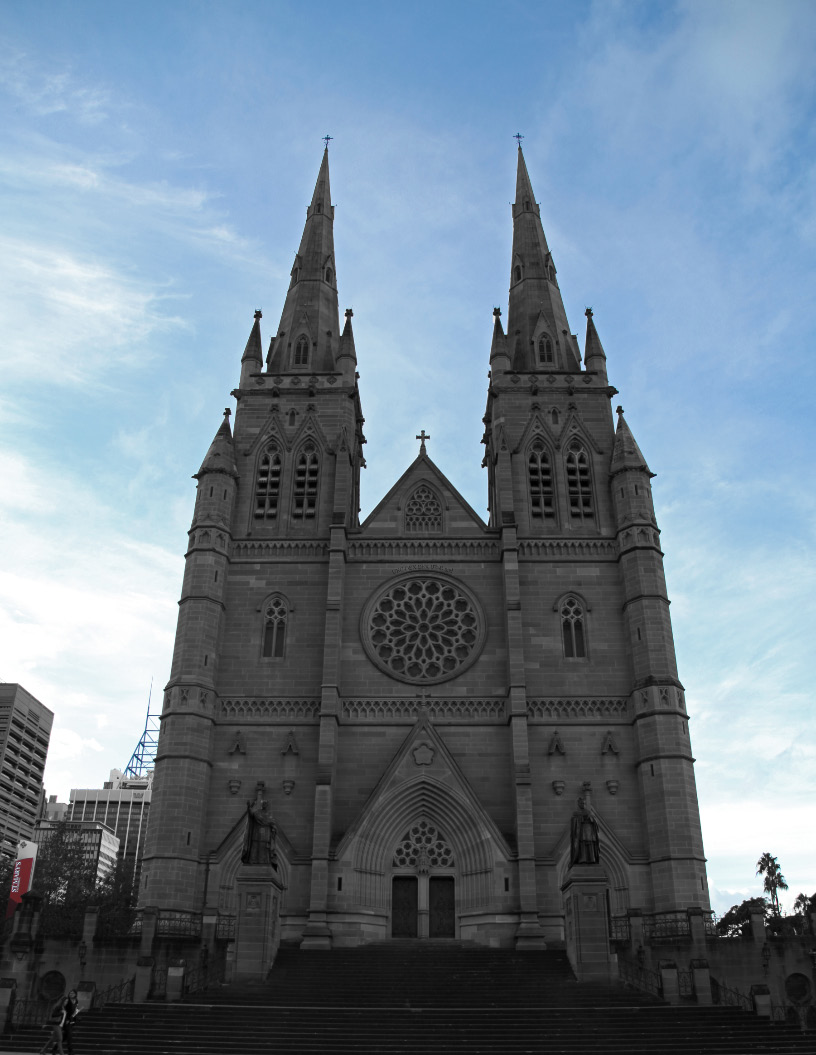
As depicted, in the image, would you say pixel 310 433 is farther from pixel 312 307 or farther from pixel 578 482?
pixel 578 482

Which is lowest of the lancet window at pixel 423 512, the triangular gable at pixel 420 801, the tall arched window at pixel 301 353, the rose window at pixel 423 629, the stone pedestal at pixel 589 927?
the stone pedestal at pixel 589 927

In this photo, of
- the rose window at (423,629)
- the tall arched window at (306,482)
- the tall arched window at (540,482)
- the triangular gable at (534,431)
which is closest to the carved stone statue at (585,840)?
the rose window at (423,629)

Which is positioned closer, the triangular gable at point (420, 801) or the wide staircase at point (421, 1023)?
the wide staircase at point (421, 1023)

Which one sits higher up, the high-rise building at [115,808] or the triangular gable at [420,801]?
the high-rise building at [115,808]

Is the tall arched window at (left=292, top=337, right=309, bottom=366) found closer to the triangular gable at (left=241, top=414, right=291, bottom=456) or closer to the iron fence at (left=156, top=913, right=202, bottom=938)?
the triangular gable at (left=241, top=414, right=291, bottom=456)

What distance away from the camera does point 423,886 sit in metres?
28.4

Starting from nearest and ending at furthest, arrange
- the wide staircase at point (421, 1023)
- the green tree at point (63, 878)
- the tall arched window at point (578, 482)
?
the wide staircase at point (421, 1023) → the tall arched window at point (578, 482) → the green tree at point (63, 878)

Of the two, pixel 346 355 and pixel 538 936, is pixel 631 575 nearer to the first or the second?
pixel 538 936

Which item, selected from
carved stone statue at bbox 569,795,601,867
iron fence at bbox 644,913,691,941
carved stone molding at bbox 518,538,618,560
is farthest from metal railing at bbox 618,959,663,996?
carved stone molding at bbox 518,538,618,560

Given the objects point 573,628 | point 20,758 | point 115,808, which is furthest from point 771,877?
point 115,808

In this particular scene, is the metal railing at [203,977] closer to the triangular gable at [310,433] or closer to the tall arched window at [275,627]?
the tall arched window at [275,627]

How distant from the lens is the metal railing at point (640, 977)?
72.7ft

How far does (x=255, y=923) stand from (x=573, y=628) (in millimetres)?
14756

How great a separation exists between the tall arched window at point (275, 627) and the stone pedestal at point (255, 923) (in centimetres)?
925
